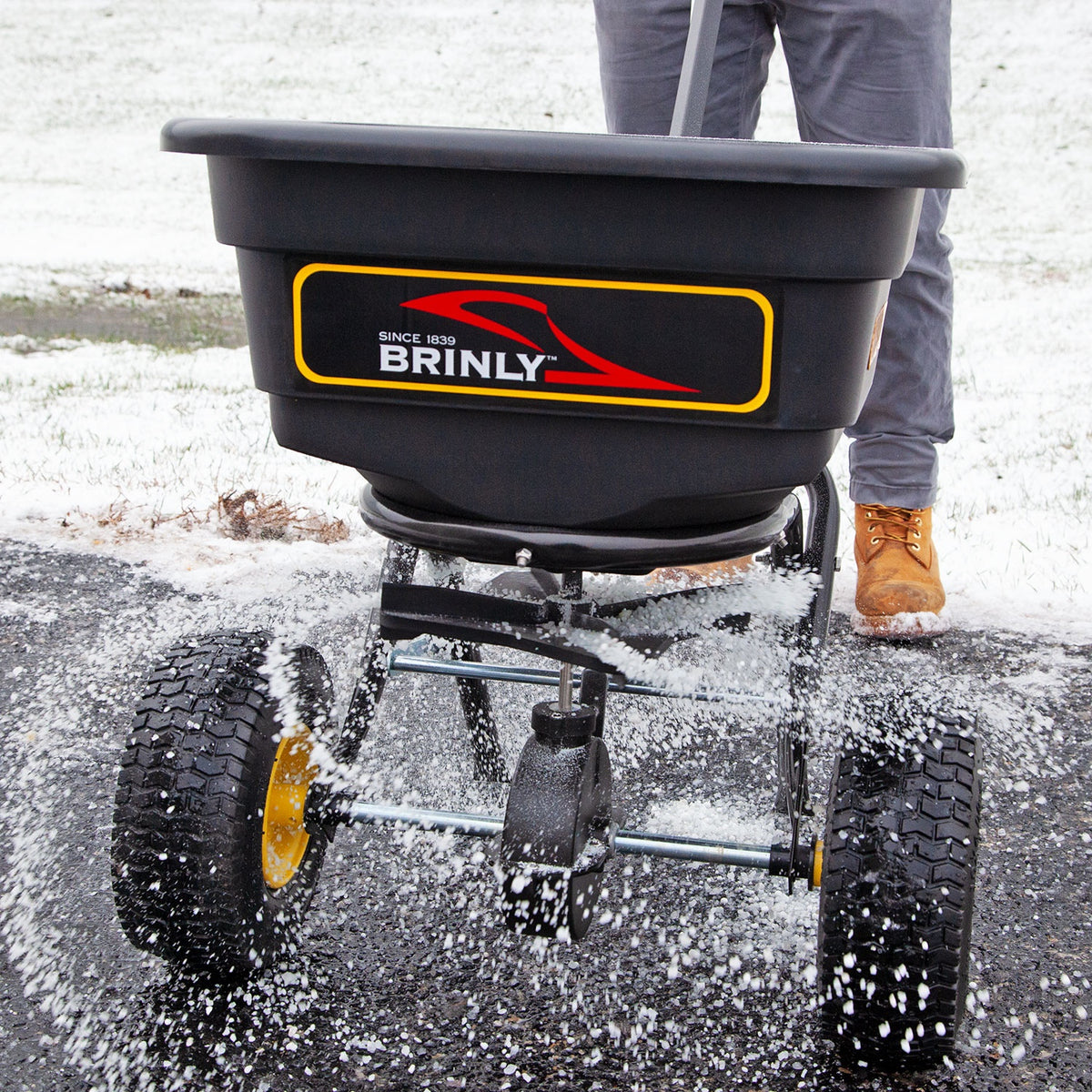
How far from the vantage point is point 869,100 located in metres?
1.93

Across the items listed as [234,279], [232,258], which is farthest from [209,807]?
[232,258]

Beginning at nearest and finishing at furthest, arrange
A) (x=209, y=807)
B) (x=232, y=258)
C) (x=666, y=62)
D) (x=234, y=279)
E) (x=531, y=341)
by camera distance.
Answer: (x=531, y=341) → (x=209, y=807) → (x=666, y=62) → (x=234, y=279) → (x=232, y=258)

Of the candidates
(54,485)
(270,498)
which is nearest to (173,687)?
(270,498)

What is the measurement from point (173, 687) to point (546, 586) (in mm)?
488

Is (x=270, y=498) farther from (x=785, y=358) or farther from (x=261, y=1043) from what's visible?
(x=785, y=358)

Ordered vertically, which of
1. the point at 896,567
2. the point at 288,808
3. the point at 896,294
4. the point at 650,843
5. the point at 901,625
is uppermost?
the point at 896,294

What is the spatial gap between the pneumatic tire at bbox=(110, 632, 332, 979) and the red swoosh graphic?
21.1 inches

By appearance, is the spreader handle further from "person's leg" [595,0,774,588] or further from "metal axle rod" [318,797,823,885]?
"metal axle rod" [318,797,823,885]

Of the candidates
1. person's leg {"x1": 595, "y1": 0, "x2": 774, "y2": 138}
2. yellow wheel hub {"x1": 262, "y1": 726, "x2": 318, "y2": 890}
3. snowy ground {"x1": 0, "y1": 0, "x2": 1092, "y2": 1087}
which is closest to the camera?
yellow wheel hub {"x1": 262, "y1": 726, "x2": 318, "y2": 890}

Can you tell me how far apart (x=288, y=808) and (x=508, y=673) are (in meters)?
0.34

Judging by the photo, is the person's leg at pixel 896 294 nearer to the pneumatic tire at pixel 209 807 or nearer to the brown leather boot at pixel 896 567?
the brown leather boot at pixel 896 567

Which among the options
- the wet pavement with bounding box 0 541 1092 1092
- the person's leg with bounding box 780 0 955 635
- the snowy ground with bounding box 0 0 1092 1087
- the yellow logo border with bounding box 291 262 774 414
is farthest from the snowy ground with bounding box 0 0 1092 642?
the yellow logo border with bounding box 291 262 774 414

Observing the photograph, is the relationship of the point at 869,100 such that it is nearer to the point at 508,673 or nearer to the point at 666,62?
the point at 666,62

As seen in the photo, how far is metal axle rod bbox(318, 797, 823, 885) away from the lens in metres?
1.35
